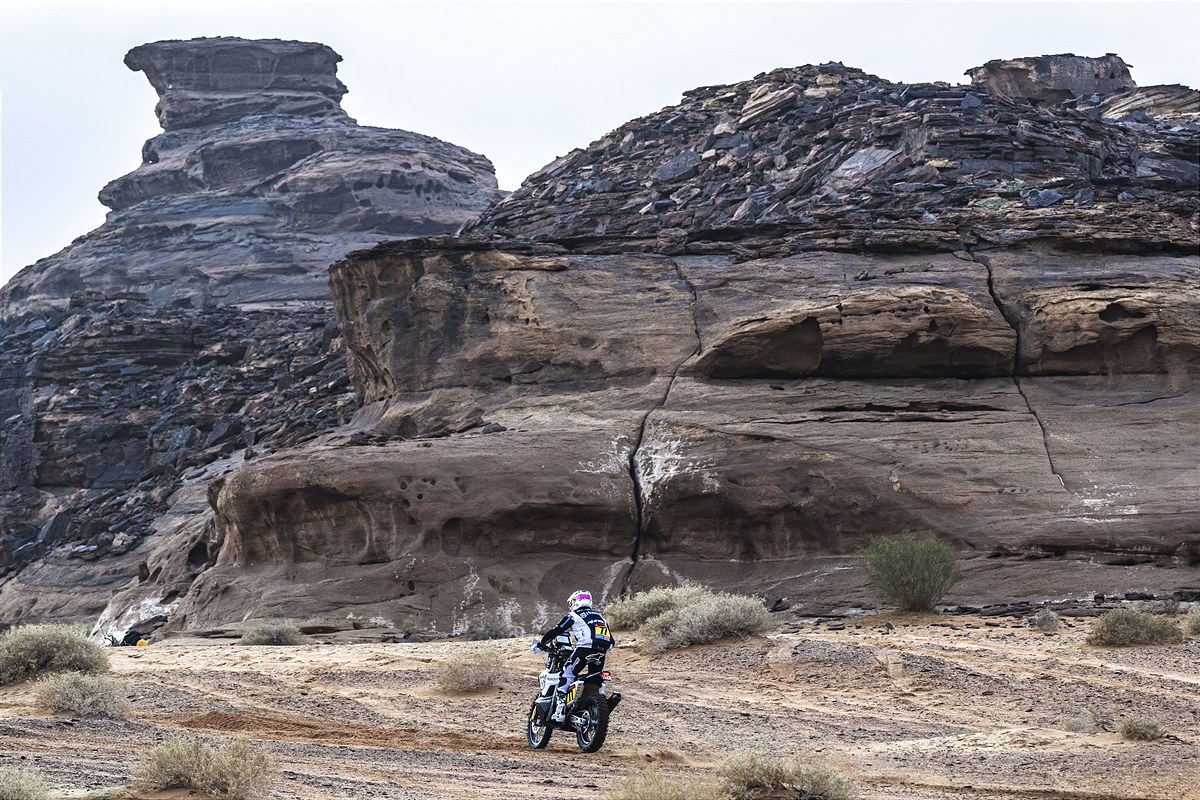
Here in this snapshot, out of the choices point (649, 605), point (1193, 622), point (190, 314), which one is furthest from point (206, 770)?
point (190, 314)

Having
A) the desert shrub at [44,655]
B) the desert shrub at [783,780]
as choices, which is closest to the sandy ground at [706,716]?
the desert shrub at [44,655]

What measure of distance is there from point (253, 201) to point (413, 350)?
243ft

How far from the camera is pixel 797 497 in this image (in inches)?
1048

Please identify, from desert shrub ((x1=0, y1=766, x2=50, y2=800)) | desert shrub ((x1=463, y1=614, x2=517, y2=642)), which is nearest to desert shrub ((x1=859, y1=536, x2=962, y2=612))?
desert shrub ((x1=463, y1=614, x2=517, y2=642))

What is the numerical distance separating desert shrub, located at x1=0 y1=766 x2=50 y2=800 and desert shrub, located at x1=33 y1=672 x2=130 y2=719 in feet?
19.9

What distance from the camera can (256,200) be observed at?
102875 mm

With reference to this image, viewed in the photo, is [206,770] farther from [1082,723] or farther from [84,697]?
[1082,723]

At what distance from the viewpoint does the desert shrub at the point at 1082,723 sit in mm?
15305

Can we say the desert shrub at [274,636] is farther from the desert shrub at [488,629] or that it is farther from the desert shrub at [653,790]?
the desert shrub at [653,790]

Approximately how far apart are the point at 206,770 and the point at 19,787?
1.48 meters

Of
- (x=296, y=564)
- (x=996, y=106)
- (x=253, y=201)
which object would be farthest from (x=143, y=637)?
(x=253, y=201)

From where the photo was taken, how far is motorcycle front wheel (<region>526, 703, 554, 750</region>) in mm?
15062

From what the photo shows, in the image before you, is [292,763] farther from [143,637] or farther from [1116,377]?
[1116,377]

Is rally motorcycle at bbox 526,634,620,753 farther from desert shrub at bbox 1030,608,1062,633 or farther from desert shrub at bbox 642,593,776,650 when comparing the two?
desert shrub at bbox 1030,608,1062,633
